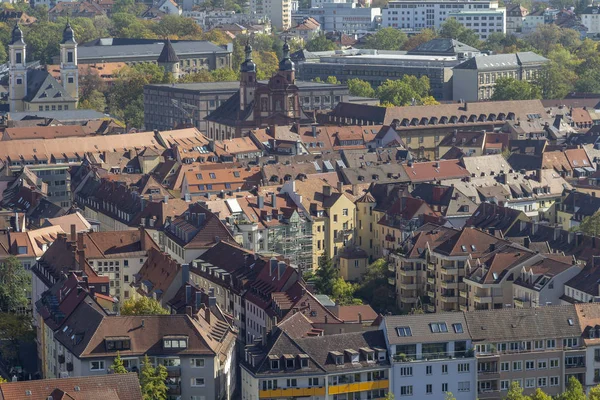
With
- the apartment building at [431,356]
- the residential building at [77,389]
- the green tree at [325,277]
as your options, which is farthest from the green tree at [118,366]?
the green tree at [325,277]

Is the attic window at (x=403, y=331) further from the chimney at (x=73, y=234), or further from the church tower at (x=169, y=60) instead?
the church tower at (x=169, y=60)

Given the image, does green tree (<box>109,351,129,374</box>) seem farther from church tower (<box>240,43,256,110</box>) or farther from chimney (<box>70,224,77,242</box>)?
church tower (<box>240,43,256,110</box>)

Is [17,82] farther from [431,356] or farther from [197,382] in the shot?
[431,356]

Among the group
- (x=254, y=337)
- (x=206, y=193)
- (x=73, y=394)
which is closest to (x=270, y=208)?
(x=206, y=193)

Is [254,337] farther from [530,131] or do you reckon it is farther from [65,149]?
[530,131]

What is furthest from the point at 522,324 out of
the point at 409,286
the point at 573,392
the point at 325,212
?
the point at 325,212

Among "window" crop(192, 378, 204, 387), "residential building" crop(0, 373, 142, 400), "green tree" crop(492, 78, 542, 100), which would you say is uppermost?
"residential building" crop(0, 373, 142, 400)

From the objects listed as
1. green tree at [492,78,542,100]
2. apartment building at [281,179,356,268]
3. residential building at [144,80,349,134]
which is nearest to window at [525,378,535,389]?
apartment building at [281,179,356,268]
